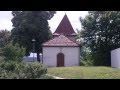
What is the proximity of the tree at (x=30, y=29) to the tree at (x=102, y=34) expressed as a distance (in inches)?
198

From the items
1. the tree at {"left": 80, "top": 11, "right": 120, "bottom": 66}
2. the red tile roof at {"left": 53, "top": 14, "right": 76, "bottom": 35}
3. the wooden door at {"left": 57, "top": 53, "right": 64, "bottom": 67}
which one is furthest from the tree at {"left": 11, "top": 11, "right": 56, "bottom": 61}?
the red tile roof at {"left": 53, "top": 14, "right": 76, "bottom": 35}

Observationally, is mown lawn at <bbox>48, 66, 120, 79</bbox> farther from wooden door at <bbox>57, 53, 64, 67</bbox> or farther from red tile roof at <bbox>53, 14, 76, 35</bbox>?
red tile roof at <bbox>53, 14, 76, 35</bbox>

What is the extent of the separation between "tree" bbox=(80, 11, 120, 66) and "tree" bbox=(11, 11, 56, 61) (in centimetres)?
504

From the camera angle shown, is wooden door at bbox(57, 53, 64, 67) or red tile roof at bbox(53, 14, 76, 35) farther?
red tile roof at bbox(53, 14, 76, 35)

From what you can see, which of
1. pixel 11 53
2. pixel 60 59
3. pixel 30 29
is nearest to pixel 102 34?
pixel 60 59

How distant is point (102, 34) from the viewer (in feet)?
122

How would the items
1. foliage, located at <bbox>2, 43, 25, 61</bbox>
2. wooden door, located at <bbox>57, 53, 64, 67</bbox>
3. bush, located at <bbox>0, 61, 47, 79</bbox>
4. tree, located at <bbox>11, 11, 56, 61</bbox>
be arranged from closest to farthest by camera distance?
bush, located at <bbox>0, 61, 47, 79</bbox>
foliage, located at <bbox>2, 43, 25, 61</bbox>
wooden door, located at <bbox>57, 53, 64, 67</bbox>
tree, located at <bbox>11, 11, 56, 61</bbox>

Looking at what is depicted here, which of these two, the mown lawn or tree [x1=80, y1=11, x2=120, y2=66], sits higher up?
tree [x1=80, y1=11, x2=120, y2=66]

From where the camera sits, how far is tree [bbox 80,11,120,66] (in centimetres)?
3700

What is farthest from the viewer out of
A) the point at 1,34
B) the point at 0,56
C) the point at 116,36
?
the point at 1,34
